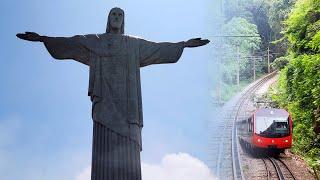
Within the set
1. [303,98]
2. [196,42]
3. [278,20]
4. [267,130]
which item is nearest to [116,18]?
[196,42]

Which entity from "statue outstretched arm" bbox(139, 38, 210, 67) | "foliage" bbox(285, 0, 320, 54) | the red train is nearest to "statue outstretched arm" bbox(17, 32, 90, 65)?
"statue outstretched arm" bbox(139, 38, 210, 67)

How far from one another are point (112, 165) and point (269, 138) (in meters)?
4.48

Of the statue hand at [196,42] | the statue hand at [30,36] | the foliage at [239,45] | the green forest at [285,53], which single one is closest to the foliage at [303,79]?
the green forest at [285,53]

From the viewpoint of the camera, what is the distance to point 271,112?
24.8ft

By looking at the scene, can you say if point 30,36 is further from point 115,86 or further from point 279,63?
point 279,63

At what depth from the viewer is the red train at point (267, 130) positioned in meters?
7.36

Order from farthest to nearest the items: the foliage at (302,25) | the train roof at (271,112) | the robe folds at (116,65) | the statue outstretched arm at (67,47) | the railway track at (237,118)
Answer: the foliage at (302,25), the train roof at (271,112), the railway track at (237,118), the statue outstretched arm at (67,47), the robe folds at (116,65)

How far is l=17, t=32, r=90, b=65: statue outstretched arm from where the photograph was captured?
145 inches

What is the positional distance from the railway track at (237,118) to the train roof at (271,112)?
0.27m

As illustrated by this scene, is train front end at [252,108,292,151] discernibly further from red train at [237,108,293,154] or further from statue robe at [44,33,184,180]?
statue robe at [44,33,184,180]

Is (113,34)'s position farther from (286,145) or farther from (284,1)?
(284,1)

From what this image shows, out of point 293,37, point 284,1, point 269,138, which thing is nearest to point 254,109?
point 269,138

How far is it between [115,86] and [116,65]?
17 centimetres

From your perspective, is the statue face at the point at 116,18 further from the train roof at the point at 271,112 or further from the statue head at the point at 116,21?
the train roof at the point at 271,112
